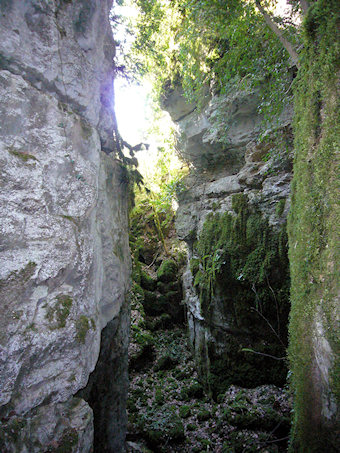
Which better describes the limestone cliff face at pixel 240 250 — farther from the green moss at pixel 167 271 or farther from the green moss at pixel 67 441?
the green moss at pixel 67 441

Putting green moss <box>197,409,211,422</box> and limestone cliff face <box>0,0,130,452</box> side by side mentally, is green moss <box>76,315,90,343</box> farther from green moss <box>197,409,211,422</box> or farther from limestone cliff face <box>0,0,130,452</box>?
green moss <box>197,409,211,422</box>

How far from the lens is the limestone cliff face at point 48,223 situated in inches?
92.6

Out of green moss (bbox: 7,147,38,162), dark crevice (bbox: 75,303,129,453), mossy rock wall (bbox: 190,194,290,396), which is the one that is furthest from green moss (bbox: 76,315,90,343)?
mossy rock wall (bbox: 190,194,290,396)

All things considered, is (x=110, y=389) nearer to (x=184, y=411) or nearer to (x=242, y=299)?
(x=184, y=411)

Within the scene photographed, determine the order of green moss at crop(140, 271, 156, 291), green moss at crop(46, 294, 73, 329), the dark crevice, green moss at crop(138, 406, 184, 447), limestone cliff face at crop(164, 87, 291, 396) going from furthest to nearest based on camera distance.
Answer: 1. green moss at crop(140, 271, 156, 291)
2. limestone cliff face at crop(164, 87, 291, 396)
3. green moss at crop(138, 406, 184, 447)
4. the dark crevice
5. green moss at crop(46, 294, 73, 329)

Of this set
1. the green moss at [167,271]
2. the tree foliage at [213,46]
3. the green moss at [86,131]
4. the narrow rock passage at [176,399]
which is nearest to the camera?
the green moss at [86,131]

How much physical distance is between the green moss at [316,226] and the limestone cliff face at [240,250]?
7.07 ft

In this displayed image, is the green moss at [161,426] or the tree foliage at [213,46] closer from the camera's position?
the tree foliage at [213,46]

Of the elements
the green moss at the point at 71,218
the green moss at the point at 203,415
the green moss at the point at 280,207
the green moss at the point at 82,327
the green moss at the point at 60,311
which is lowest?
the green moss at the point at 203,415

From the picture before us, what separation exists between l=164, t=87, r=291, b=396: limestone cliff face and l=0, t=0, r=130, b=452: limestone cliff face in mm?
3724

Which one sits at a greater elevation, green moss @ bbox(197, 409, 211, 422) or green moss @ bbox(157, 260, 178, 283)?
green moss @ bbox(157, 260, 178, 283)

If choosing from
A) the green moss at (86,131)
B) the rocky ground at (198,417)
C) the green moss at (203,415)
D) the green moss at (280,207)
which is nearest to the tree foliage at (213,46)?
the green moss at (280,207)

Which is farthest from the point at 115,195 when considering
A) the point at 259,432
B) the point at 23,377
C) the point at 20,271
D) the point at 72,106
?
the point at 259,432

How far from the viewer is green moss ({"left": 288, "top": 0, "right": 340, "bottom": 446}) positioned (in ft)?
7.73
